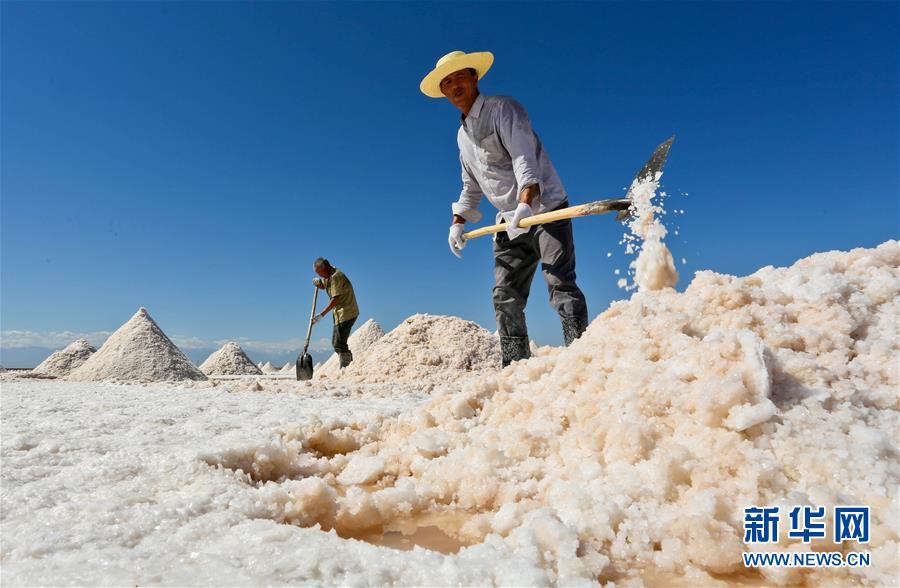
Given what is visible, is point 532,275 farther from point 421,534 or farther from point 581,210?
point 421,534

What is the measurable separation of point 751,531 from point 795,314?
2.74 ft

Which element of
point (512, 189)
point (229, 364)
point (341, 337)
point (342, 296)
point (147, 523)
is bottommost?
point (147, 523)

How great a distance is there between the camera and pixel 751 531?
1.11 m

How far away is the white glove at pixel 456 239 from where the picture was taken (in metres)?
3.70

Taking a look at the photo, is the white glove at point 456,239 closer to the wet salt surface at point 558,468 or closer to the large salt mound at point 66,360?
the wet salt surface at point 558,468

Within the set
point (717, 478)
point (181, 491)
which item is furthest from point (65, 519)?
point (717, 478)

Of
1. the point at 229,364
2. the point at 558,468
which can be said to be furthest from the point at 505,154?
the point at 229,364

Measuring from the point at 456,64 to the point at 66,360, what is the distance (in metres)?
7.68

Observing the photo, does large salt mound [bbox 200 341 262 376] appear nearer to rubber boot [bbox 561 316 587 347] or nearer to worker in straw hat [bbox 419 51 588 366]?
worker in straw hat [bbox 419 51 588 366]

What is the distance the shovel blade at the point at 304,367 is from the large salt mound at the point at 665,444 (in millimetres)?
4863

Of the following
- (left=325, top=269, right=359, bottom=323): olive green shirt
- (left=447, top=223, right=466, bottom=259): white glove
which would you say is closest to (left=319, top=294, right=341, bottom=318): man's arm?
(left=325, top=269, right=359, bottom=323): olive green shirt

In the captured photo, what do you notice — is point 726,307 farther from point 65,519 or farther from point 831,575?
point 65,519

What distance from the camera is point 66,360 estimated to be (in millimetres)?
7703

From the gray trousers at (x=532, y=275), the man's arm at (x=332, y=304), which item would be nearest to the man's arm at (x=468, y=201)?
the gray trousers at (x=532, y=275)
